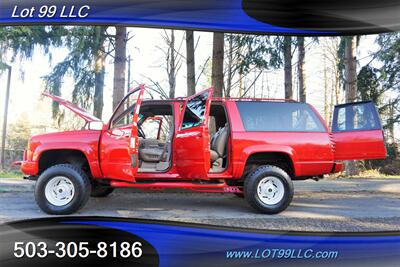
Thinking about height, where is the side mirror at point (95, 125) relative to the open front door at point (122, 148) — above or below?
above

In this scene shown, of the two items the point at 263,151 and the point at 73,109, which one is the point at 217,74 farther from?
the point at 73,109

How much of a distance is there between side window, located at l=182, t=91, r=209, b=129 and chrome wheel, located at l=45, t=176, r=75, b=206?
1.73 m

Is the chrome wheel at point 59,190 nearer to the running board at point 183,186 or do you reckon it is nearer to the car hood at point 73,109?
the running board at point 183,186

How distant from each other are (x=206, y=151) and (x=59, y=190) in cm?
203

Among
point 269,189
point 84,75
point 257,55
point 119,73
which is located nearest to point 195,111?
point 269,189

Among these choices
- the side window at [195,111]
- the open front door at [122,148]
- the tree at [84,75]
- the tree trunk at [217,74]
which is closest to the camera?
the open front door at [122,148]

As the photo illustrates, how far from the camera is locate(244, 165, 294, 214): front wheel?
16.7 ft

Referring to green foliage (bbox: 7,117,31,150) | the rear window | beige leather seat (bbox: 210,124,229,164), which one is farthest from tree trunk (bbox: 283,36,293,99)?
green foliage (bbox: 7,117,31,150)

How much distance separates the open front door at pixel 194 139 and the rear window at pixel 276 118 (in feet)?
2.31

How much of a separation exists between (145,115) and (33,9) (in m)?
2.64

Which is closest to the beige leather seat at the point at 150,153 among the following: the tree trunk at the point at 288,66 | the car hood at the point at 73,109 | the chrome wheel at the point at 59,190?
the car hood at the point at 73,109

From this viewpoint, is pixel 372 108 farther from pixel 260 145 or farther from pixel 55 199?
pixel 55 199

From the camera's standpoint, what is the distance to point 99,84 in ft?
25.7

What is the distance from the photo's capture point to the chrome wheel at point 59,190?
4781 millimetres
